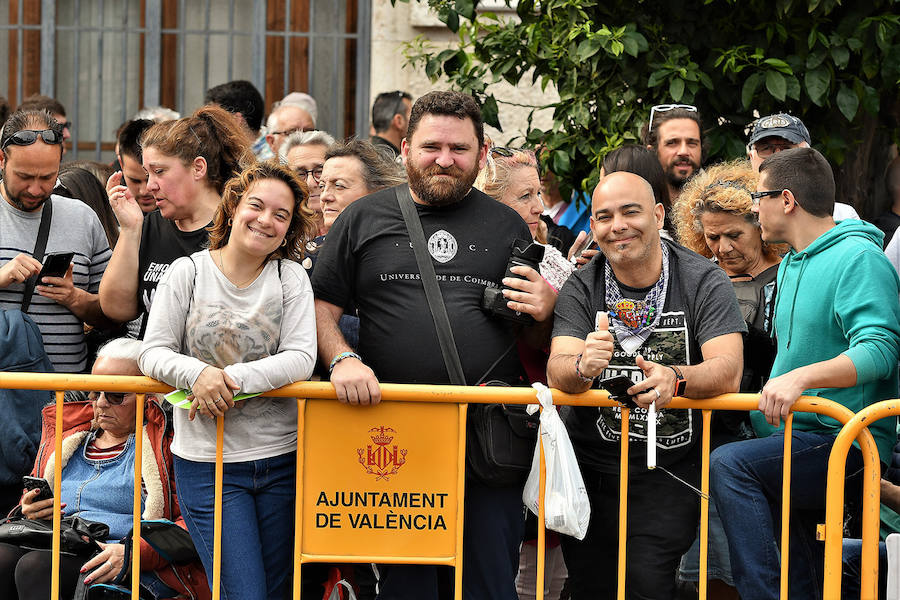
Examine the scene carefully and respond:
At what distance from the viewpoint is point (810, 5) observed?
5.55 metres

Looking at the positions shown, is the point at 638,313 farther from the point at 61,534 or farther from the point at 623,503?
the point at 61,534

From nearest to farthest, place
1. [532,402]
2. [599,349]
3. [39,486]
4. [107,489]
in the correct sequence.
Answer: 1. [599,349]
2. [532,402]
3. [39,486]
4. [107,489]

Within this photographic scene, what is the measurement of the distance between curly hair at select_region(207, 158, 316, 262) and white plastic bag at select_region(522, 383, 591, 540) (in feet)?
3.32

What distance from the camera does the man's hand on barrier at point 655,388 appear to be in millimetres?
3875

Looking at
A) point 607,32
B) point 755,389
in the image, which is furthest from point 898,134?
point 755,389

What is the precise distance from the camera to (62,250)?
505cm

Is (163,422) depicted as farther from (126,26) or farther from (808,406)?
(126,26)

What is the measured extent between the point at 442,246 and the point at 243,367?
84 cm

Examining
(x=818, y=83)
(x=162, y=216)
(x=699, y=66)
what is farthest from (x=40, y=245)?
(x=818, y=83)

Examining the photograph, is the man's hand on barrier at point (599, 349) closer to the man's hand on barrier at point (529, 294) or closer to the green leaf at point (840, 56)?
the man's hand on barrier at point (529, 294)

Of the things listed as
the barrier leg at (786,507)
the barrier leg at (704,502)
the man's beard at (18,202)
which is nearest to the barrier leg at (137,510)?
the man's beard at (18,202)

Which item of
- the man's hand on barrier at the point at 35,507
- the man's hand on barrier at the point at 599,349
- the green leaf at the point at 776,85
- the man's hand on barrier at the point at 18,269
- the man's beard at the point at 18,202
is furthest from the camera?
the green leaf at the point at 776,85

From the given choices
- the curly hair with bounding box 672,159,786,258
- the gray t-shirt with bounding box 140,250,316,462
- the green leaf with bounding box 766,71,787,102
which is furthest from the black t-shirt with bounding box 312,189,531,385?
the green leaf with bounding box 766,71,787,102

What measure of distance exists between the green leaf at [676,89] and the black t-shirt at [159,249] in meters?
2.49
